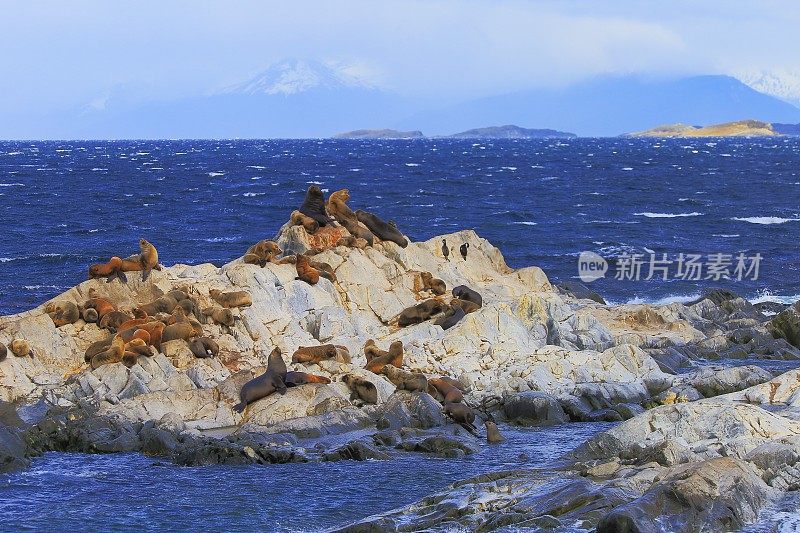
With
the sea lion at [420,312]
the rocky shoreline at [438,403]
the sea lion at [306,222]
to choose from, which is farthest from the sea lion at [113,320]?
the sea lion at [306,222]

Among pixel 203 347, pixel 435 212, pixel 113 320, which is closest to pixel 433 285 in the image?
pixel 203 347

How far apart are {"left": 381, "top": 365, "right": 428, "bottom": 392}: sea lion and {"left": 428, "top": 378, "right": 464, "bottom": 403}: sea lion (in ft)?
0.60

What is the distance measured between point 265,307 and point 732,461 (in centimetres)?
1286

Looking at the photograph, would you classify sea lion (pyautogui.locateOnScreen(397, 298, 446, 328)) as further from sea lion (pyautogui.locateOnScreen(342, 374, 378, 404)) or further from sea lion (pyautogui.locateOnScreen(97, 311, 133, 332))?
sea lion (pyautogui.locateOnScreen(97, 311, 133, 332))

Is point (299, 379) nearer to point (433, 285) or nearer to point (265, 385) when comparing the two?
point (265, 385)

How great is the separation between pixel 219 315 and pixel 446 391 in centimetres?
563

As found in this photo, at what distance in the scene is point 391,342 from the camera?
1030 inches

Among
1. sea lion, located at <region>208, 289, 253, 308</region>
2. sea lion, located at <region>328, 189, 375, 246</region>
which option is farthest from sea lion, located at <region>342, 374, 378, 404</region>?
sea lion, located at <region>328, 189, 375, 246</region>

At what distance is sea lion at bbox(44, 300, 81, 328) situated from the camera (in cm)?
2517

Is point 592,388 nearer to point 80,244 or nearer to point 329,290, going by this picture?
point 329,290

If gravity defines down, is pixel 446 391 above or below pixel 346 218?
below

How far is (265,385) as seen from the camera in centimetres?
2275

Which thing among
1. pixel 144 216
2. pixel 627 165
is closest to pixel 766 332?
pixel 144 216

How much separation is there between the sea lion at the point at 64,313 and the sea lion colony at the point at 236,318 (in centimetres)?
2
